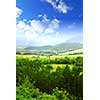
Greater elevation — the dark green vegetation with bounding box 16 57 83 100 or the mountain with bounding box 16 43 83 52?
the mountain with bounding box 16 43 83 52

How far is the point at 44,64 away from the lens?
9.57 ft

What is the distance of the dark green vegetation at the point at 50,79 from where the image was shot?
9.41ft

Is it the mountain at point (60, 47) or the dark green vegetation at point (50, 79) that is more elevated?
the mountain at point (60, 47)

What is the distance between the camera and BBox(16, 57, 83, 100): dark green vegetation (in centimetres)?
287

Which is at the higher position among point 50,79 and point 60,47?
point 60,47

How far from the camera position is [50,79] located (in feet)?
9.60
